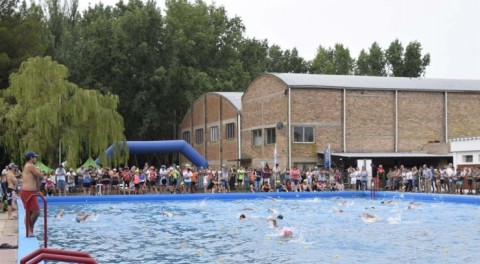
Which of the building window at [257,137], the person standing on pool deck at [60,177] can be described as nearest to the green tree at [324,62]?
the building window at [257,137]

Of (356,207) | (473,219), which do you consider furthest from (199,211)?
(473,219)

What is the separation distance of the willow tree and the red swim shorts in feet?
71.1

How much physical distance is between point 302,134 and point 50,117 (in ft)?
54.3

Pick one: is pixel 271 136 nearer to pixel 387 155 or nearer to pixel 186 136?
pixel 387 155

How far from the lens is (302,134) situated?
43031 mm

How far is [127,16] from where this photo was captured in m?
56.3

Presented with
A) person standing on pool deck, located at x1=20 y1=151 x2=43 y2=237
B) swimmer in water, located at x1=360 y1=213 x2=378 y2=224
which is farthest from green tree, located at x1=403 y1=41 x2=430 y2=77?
person standing on pool deck, located at x1=20 y1=151 x2=43 y2=237

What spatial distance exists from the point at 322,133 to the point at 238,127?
25.9 feet

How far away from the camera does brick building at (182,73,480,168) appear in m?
42.9

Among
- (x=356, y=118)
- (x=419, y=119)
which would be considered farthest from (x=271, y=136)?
(x=419, y=119)

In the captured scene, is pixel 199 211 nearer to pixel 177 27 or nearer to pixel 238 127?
pixel 238 127

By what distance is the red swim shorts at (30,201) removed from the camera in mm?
12516

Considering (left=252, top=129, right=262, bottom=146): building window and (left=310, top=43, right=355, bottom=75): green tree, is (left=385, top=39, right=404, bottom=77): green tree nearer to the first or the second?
(left=310, top=43, right=355, bottom=75): green tree

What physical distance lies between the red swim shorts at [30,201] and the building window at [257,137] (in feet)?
112
